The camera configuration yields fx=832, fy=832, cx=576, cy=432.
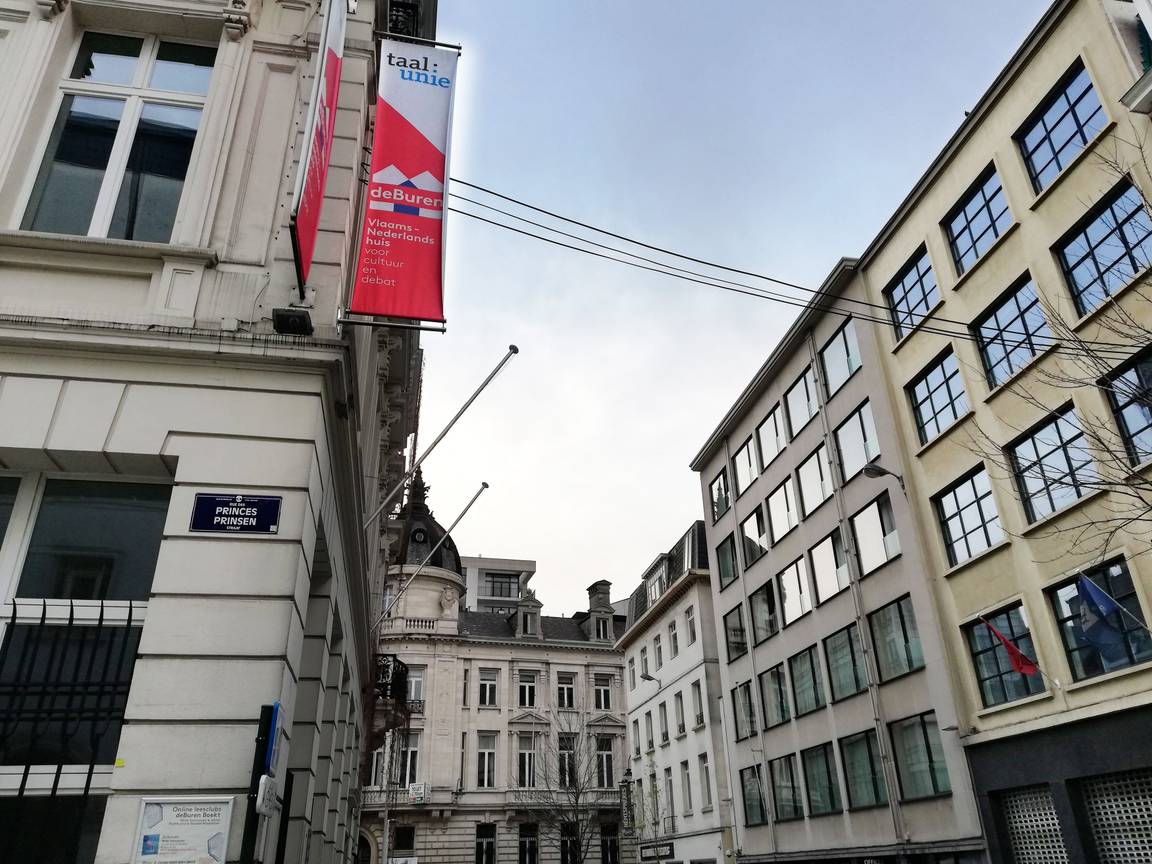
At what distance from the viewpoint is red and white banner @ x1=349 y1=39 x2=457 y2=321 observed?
9141 mm

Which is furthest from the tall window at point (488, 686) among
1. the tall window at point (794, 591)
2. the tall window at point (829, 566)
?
the tall window at point (829, 566)

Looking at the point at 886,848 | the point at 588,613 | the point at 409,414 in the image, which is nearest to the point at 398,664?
the point at 409,414

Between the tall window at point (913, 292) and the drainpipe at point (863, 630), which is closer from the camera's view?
the drainpipe at point (863, 630)

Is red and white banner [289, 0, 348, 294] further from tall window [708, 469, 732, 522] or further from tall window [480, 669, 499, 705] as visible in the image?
tall window [480, 669, 499, 705]

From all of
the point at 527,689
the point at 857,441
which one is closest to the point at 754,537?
the point at 857,441

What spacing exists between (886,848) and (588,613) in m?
42.8

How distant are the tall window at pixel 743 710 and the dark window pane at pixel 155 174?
29.0 m

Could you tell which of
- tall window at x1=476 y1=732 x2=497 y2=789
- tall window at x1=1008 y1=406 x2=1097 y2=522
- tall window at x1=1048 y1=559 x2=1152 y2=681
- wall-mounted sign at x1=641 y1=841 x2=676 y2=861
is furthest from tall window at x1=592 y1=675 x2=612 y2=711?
tall window at x1=1048 y1=559 x2=1152 y2=681

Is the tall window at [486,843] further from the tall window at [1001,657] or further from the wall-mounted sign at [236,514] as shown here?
the wall-mounted sign at [236,514]

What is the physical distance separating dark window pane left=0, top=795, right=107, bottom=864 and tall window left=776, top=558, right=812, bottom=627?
2497 centimetres

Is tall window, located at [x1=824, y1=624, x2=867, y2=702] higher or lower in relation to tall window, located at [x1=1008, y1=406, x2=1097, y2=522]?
→ lower

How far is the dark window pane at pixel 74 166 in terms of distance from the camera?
9.03 m

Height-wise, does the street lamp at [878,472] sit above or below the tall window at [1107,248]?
→ below

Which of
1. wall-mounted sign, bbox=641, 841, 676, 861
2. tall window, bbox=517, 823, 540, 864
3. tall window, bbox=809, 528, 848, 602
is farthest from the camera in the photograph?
tall window, bbox=517, 823, 540, 864
